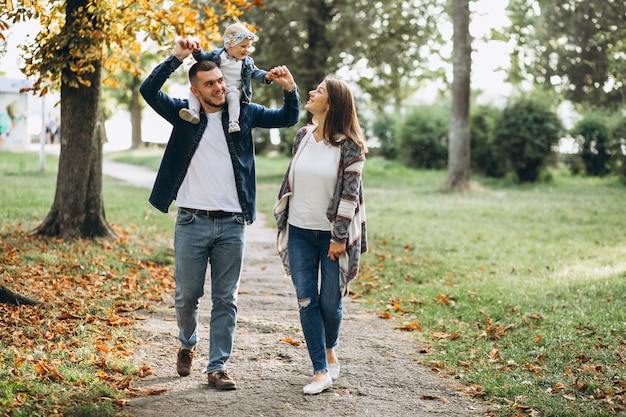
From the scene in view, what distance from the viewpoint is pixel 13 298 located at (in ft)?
22.2

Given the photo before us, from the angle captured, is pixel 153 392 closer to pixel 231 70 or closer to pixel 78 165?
pixel 231 70

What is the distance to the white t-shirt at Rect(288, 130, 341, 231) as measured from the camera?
5.09 m

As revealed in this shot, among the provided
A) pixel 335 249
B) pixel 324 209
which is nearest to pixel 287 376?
pixel 335 249

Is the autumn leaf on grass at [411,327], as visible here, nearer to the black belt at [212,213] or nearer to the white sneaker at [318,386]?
the white sneaker at [318,386]

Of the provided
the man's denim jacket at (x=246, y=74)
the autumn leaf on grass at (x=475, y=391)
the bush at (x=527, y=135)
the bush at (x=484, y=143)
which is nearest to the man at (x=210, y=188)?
the man's denim jacket at (x=246, y=74)

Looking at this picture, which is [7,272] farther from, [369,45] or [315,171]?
→ [369,45]

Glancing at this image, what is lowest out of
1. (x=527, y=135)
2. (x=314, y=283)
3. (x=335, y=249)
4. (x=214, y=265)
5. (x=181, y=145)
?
(x=314, y=283)

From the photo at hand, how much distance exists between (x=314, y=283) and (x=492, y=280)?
4.96 meters

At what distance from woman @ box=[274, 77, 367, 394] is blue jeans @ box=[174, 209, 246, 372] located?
399 mm

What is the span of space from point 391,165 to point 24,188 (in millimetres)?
20920

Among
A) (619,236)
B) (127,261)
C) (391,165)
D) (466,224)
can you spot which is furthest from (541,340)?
(391,165)

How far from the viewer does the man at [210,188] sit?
5.07 metres

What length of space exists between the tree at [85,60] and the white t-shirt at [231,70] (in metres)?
3.80

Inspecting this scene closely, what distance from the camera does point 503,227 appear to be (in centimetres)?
1470
